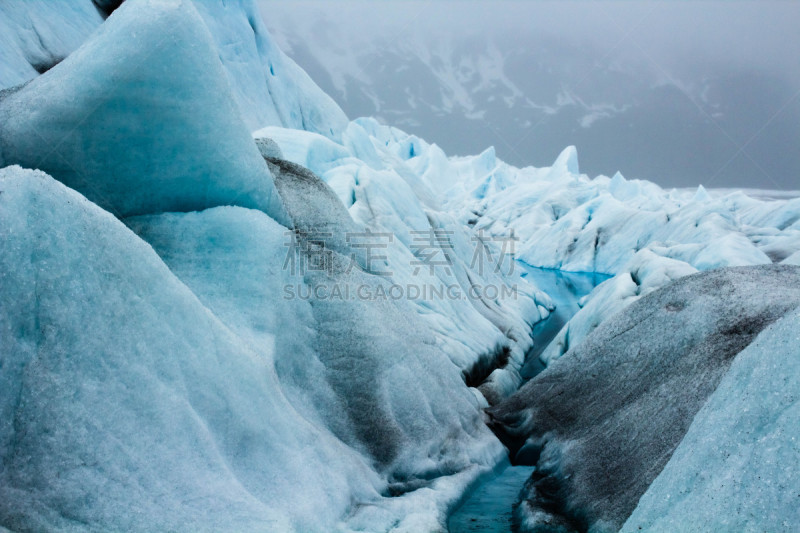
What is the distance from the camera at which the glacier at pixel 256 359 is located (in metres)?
2.78

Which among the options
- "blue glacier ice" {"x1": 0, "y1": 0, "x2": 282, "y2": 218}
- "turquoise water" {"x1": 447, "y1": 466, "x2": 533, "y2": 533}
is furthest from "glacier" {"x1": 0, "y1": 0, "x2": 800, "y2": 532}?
"turquoise water" {"x1": 447, "y1": 466, "x2": 533, "y2": 533}

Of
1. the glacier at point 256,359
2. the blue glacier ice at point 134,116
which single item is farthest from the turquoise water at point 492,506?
the blue glacier ice at point 134,116

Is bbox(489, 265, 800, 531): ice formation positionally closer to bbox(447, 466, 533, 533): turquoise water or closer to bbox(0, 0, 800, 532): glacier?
bbox(0, 0, 800, 532): glacier

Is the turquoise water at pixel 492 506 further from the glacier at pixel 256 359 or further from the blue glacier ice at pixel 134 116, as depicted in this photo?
the blue glacier ice at pixel 134 116

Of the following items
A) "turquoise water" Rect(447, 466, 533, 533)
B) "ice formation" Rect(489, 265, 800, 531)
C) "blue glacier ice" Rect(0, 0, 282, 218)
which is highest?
"blue glacier ice" Rect(0, 0, 282, 218)

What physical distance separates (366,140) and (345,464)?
17.7 m

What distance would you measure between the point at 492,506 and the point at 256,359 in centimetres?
280

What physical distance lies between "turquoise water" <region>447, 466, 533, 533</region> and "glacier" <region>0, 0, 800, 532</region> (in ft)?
0.52

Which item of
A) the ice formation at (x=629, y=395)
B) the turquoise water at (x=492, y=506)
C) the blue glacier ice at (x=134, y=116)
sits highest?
the blue glacier ice at (x=134, y=116)

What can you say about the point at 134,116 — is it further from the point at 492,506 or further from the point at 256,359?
the point at 492,506

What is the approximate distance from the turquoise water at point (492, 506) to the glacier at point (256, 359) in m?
0.16

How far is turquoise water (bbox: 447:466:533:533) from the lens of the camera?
4.80m

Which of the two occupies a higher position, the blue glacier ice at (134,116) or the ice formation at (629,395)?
the blue glacier ice at (134,116)

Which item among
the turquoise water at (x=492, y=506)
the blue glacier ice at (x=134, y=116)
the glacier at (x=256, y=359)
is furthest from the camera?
the turquoise water at (x=492, y=506)
